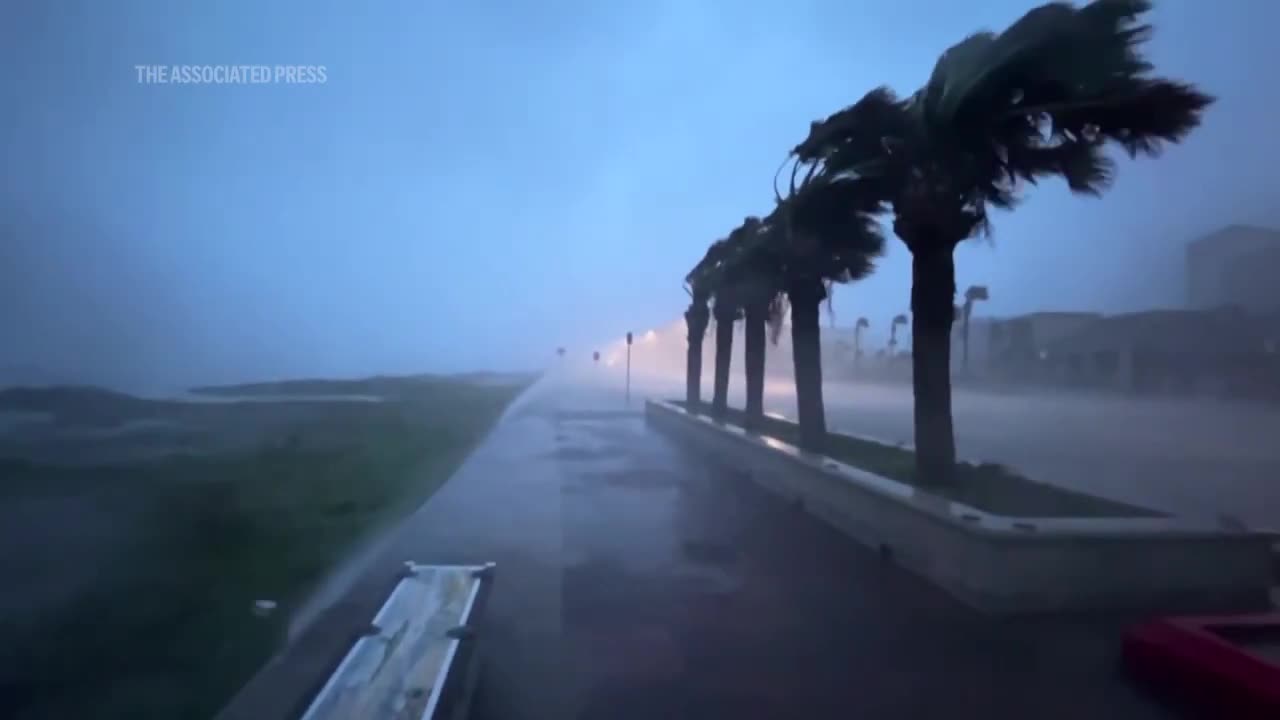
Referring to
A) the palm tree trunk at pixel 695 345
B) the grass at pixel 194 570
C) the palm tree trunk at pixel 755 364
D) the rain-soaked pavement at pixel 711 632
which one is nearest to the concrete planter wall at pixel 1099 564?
the rain-soaked pavement at pixel 711 632

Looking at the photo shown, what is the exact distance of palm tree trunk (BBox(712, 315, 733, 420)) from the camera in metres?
23.4

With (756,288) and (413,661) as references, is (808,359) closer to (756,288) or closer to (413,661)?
(756,288)

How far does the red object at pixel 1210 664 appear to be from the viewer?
4844 millimetres

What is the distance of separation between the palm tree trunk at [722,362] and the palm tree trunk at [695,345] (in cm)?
193

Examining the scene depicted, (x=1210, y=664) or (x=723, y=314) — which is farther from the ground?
(x=723, y=314)

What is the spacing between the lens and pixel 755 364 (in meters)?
20.0

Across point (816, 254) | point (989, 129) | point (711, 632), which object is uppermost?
point (989, 129)

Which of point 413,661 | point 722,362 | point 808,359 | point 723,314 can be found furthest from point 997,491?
point 722,362

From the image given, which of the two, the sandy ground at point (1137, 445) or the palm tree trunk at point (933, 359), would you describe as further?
the sandy ground at point (1137, 445)

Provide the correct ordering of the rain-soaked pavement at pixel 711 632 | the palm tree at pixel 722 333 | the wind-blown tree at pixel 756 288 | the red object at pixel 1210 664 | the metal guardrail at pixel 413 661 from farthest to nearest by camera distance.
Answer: the palm tree at pixel 722 333 < the wind-blown tree at pixel 756 288 < the rain-soaked pavement at pixel 711 632 < the red object at pixel 1210 664 < the metal guardrail at pixel 413 661

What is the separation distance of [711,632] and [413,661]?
2226 millimetres

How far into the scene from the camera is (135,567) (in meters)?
8.40

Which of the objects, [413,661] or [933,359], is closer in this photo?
[413,661]

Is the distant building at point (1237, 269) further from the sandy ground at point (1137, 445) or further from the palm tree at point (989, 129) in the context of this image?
the palm tree at point (989, 129)
